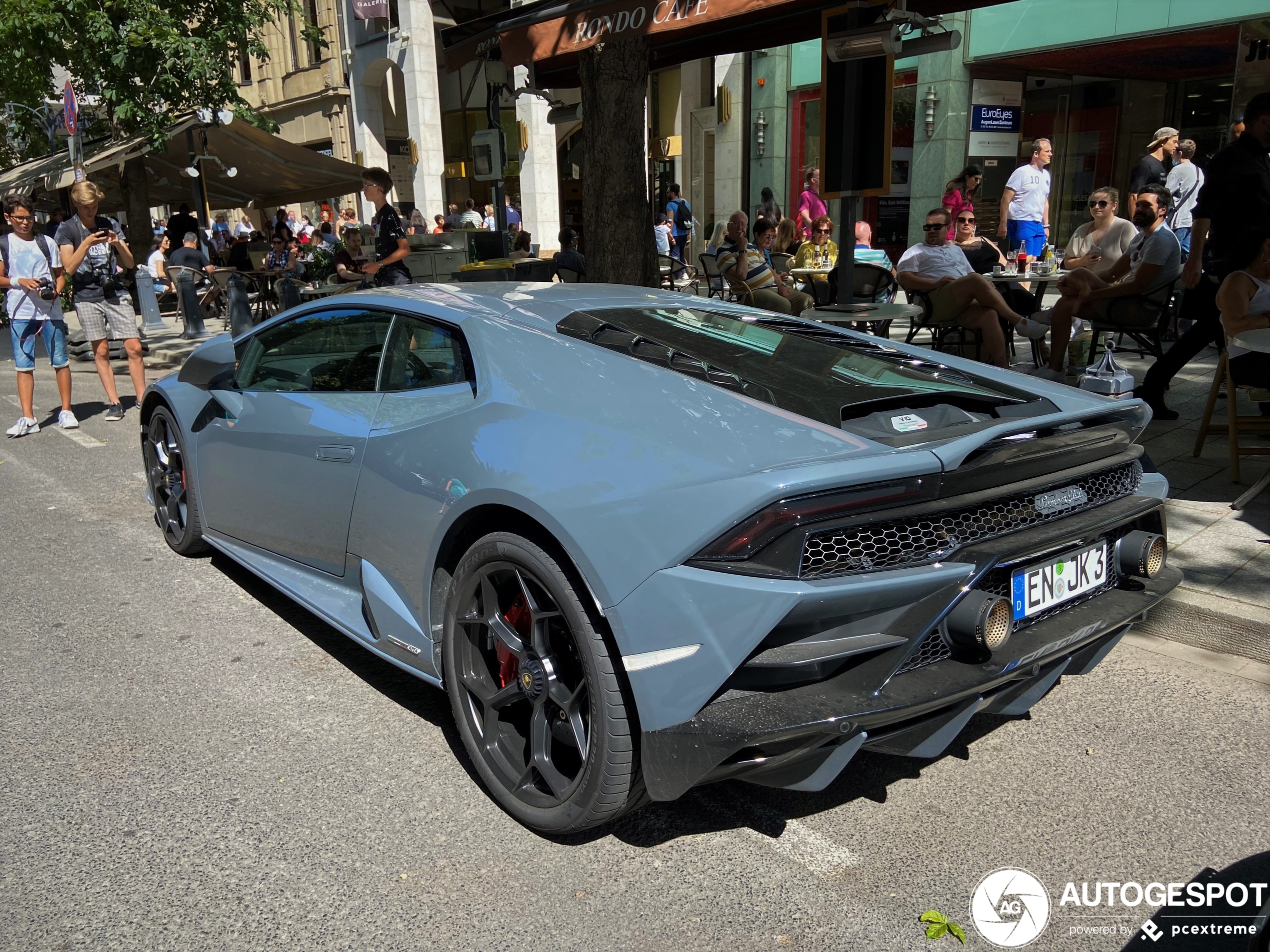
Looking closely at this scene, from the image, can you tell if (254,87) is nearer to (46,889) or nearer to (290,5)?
(290,5)

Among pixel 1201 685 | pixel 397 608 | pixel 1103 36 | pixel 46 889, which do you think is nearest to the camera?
pixel 46 889

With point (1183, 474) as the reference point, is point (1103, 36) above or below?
above

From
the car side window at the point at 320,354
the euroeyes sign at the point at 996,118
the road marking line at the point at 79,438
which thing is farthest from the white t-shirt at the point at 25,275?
the euroeyes sign at the point at 996,118

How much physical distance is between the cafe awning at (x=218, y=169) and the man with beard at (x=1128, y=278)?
40.9 ft

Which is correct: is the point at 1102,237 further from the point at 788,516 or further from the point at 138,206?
the point at 138,206

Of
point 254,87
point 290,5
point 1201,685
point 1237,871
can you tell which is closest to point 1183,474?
point 1201,685

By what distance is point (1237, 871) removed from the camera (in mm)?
2432

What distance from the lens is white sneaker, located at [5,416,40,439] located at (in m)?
7.94

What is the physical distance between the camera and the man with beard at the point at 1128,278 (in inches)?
285

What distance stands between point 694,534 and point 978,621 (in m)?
0.67

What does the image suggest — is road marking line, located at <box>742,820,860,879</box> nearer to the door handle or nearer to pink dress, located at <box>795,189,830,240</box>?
the door handle

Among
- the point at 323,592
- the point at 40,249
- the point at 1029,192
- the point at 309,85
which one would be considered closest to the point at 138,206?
the point at 40,249

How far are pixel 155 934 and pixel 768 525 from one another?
169 centimetres

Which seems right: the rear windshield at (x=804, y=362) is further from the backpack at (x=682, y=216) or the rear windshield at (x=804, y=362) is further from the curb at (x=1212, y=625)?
the backpack at (x=682, y=216)
